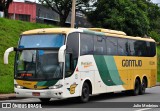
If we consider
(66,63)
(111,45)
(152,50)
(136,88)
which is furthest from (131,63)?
(66,63)

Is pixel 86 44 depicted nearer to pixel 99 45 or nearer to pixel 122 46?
pixel 99 45

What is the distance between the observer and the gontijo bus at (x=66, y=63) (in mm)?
16734

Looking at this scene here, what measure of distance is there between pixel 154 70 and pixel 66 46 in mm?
11112

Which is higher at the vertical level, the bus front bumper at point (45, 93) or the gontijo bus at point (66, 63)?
the gontijo bus at point (66, 63)

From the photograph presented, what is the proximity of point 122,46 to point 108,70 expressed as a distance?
7.34ft

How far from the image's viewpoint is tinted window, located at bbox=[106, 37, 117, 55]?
68.0ft

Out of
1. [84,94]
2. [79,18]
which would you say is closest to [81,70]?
[84,94]

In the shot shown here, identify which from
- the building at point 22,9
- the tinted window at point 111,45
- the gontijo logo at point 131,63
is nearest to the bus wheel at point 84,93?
the tinted window at point 111,45

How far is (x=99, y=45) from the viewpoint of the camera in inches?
783

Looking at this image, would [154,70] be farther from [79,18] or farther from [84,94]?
[79,18]

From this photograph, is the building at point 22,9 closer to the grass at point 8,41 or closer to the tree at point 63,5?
the tree at point 63,5

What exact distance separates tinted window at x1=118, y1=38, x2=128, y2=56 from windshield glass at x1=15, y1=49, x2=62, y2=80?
19.4 ft

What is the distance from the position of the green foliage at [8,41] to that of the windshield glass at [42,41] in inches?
218

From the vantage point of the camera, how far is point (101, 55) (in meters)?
20.0
